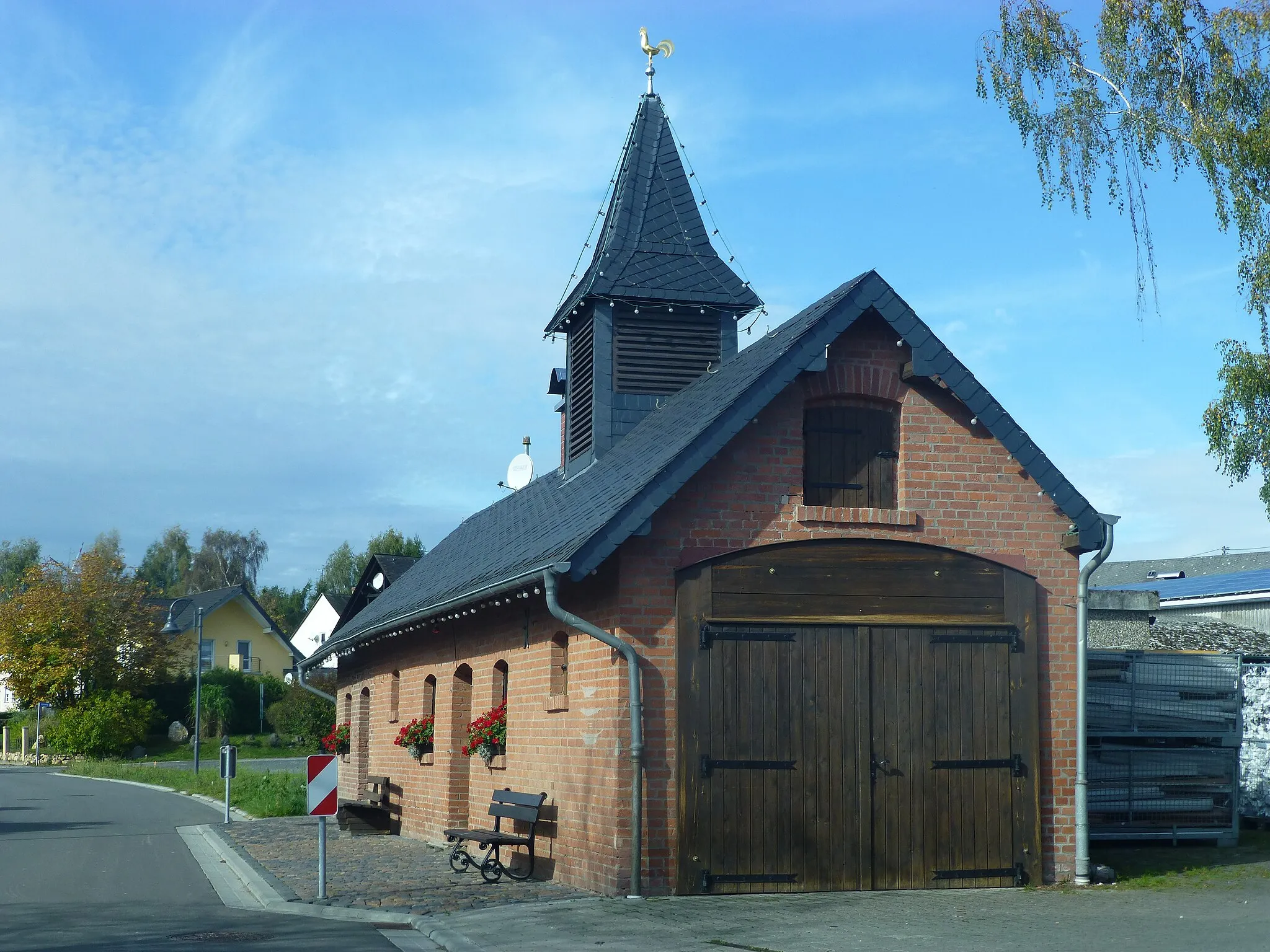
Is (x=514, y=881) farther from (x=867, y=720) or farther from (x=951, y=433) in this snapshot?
(x=951, y=433)

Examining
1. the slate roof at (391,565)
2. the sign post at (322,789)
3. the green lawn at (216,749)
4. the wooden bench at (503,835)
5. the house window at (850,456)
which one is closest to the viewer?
the sign post at (322,789)

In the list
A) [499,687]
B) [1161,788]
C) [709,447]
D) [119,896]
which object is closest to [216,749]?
[499,687]

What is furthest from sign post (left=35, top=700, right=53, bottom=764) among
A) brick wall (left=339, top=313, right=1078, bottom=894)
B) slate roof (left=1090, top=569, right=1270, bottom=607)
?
brick wall (left=339, top=313, right=1078, bottom=894)

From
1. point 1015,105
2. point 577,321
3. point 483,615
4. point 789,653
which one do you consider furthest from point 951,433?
point 577,321

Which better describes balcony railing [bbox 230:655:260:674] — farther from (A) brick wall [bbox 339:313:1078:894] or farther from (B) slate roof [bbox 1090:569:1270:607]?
(A) brick wall [bbox 339:313:1078:894]

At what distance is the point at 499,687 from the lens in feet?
54.2

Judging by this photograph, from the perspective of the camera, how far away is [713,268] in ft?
70.1

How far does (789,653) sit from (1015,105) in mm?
9989

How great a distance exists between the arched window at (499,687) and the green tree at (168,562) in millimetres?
93955

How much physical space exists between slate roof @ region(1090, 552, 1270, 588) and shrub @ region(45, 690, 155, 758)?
35.2 m

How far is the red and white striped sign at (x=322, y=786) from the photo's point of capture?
43.5 feet

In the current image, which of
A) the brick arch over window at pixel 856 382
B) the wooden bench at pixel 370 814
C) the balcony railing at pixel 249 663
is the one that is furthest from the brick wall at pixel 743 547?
the balcony railing at pixel 249 663

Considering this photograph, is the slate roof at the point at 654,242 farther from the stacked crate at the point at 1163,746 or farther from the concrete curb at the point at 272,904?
the concrete curb at the point at 272,904

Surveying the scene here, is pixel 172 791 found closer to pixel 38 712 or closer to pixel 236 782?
pixel 236 782
